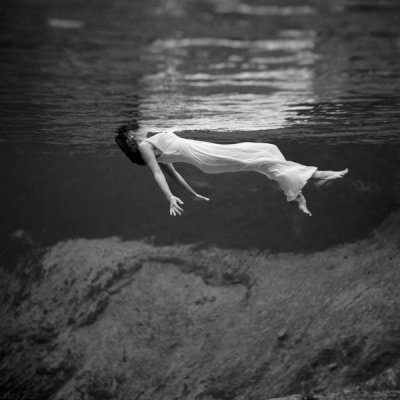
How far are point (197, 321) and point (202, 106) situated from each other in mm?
8283

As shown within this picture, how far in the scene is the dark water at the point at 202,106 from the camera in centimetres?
461

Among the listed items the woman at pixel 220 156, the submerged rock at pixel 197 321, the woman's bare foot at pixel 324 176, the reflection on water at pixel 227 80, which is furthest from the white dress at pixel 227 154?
the submerged rock at pixel 197 321

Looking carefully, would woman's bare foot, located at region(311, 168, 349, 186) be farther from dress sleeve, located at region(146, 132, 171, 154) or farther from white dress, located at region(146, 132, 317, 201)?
dress sleeve, located at region(146, 132, 171, 154)

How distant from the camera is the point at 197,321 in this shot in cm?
1412

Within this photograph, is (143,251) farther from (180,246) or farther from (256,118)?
(256,118)

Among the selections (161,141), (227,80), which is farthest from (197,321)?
(227,80)

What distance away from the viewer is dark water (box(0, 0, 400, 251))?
15.1 ft

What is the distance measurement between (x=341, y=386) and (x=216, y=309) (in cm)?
541

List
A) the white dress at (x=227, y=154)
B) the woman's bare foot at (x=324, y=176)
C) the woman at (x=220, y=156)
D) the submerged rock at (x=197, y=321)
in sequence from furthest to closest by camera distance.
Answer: the submerged rock at (x=197, y=321) → the white dress at (x=227, y=154) → the woman at (x=220, y=156) → the woman's bare foot at (x=324, y=176)

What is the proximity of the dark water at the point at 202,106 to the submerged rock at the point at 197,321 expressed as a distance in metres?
0.96

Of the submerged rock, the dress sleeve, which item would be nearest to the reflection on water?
the dress sleeve

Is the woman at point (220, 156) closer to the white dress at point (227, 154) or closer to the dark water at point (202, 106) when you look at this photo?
the white dress at point (227, 154)

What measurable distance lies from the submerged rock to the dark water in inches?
37.9

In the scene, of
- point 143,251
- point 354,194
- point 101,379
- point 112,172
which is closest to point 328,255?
point 354,194
